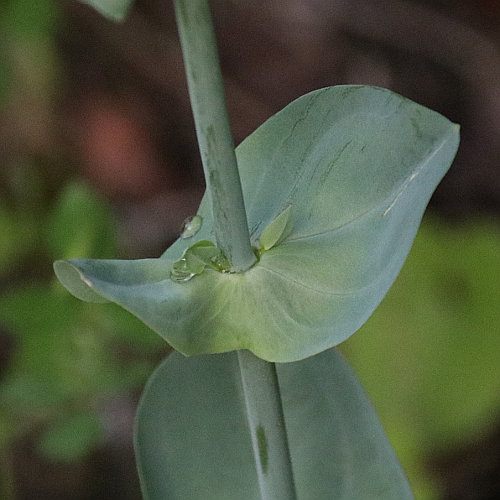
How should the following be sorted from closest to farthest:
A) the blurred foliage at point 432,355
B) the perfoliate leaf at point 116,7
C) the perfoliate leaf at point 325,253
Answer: the perfoliate leaf at point 116,7, the perfoliate leaf at point 325,253, the blurred foliage at point 432,355

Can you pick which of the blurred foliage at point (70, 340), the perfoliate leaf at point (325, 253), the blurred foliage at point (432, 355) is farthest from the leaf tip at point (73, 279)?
the blurred foliage at point (432, 355)

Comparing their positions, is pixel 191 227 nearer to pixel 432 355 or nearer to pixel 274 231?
pixel 274 231

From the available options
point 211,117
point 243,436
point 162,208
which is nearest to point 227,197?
point 211,117

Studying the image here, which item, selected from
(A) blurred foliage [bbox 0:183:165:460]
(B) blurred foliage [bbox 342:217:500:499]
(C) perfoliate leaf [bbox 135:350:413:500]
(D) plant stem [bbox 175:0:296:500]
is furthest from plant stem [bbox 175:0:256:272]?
(B) blurred foliage [bbox 342:217:500:499]

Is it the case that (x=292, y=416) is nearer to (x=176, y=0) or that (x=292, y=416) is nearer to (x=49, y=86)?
(x=176, y=0)

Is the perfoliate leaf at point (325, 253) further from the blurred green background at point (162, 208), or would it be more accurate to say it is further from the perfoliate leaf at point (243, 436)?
the blurred green background at point (162, 208)

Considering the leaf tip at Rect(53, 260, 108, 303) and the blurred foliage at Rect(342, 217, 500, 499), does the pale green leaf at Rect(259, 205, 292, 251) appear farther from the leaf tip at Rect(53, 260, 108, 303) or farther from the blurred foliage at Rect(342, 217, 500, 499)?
the blurred foliage at Rect(342, 217, 500, 499)
